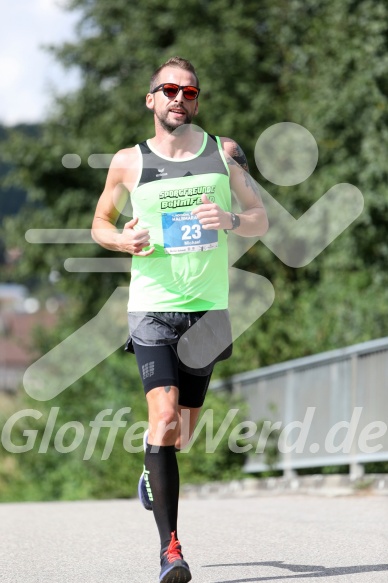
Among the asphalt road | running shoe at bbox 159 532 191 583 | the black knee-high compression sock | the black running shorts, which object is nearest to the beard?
the black running shorts

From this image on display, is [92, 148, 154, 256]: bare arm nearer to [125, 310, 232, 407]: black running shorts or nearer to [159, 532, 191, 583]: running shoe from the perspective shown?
[125, 310, 232, 407]: black running shorts

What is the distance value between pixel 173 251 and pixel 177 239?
6 centimetres

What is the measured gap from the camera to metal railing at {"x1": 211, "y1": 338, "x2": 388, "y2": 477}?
37.9ft

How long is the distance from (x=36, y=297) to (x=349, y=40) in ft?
69.6

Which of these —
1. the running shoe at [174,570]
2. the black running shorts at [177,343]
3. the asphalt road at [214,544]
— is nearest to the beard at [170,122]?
the black running shorts at [177,343]

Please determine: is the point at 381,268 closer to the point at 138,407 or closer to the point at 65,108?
the point at 138,407

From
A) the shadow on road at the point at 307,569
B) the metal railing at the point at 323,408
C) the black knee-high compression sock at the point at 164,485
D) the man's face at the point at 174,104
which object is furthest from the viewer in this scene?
the metal railing at the point at 323,408

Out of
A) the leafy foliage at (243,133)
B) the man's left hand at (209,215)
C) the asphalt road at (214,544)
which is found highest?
the leafy foliage at (243,133)

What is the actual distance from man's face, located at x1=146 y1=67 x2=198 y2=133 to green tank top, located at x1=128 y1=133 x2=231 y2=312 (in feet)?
0.55

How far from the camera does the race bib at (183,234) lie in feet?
18.1

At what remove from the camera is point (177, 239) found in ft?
18.1

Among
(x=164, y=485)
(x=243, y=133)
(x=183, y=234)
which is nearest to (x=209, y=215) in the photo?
(x=183, y=234)

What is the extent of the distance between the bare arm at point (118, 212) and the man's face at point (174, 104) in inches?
8.3

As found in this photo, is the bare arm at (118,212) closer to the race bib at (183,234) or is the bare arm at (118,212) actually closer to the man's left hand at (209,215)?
the race bib at (183,234)
